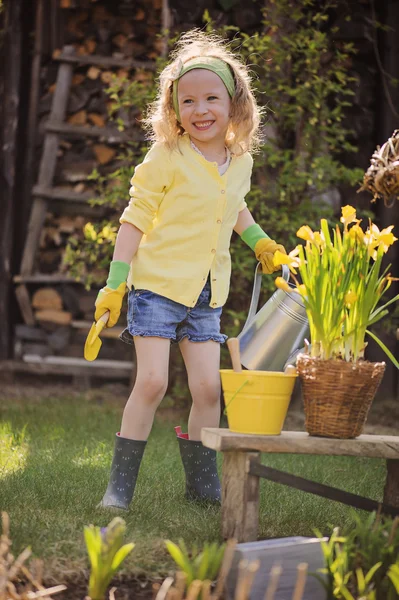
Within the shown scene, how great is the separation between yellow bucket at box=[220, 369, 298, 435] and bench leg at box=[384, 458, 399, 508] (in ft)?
1.31

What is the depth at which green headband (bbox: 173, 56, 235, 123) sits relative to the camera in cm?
262

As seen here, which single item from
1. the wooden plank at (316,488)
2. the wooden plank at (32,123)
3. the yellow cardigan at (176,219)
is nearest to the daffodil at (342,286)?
the wooden plank at (316,488)

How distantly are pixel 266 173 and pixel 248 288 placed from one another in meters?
0.60

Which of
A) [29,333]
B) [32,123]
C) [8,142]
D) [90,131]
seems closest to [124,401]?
[29,333]

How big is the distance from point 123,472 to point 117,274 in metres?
0.55

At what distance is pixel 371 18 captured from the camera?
A: 521 centimetres

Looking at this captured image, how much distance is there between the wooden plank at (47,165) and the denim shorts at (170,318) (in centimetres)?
341

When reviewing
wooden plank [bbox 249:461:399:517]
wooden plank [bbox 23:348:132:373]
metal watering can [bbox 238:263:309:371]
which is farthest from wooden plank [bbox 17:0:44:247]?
wooden plank [bbox 249:461:399:517]

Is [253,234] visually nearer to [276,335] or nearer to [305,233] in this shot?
[276,335]

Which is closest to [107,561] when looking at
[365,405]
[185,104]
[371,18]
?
[365,405]

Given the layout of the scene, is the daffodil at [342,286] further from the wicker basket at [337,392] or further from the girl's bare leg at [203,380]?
the girl's bare leg at [203,380]

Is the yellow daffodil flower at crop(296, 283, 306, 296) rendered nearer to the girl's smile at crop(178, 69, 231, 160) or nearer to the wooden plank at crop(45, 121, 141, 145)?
the girl's smile at crop(178, 69, 231, 160)

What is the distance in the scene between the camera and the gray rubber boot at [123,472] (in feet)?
8.36

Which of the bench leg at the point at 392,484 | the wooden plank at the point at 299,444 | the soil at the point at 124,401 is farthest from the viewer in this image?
the soil at the point at 124,401
